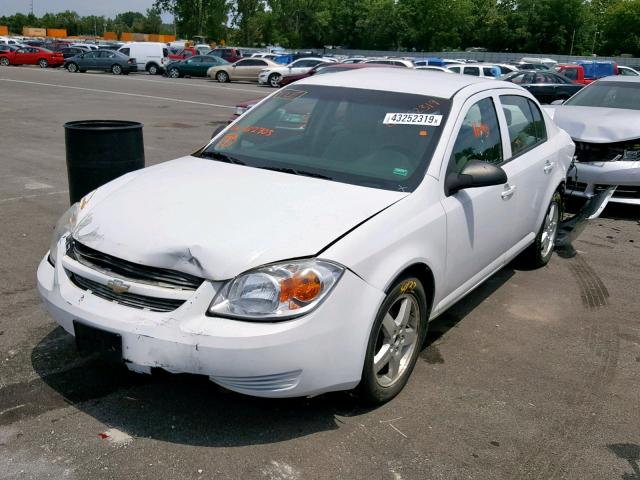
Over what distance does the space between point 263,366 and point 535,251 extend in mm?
3703

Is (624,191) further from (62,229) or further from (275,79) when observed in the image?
(275,79)

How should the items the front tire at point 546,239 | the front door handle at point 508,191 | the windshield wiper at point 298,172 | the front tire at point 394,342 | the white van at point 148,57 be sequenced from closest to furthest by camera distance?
the front tire at point 394,342, the windshield wiper at point 298,172, the front door handle at point 508,191, the front tire at point 546,239, the white van at point 148,57

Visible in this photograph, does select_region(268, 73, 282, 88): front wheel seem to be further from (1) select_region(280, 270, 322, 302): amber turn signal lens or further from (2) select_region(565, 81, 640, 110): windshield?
(1) select_region(280, 270, 322, 302): amber turn signal lens

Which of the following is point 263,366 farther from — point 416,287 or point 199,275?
point 416,287

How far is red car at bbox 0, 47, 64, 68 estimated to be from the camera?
42469 mm

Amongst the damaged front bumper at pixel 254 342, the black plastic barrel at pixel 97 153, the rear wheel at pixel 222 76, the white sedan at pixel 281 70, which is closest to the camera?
the damaged front bumper at pixel 254 342

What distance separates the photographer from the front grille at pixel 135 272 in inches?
122

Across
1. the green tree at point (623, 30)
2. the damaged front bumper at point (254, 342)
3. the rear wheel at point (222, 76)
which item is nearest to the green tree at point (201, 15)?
the green tree at point (623, 30)

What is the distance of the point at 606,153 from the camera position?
7953 millimetres

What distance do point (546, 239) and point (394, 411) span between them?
3.19m

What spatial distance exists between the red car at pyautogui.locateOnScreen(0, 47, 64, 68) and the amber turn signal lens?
145ft

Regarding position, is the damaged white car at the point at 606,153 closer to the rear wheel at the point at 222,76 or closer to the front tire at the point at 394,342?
the front tire at the point at 394,342

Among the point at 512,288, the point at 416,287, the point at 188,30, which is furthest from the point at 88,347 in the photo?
the point at 188,30

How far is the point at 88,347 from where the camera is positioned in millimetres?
3211
